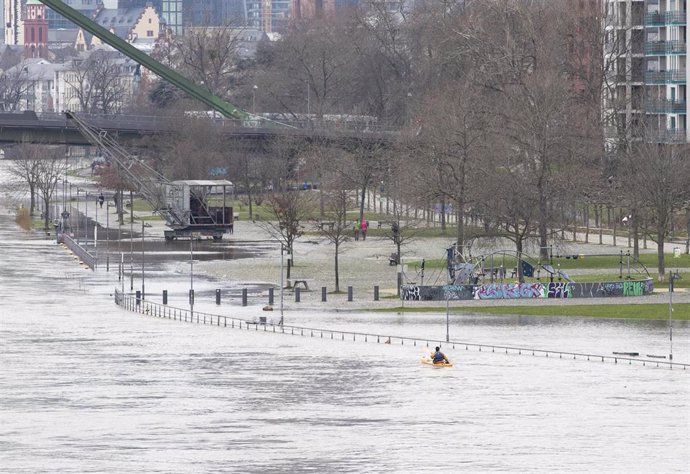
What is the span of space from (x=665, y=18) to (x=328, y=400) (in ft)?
348

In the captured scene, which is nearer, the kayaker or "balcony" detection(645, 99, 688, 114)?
the kayaker

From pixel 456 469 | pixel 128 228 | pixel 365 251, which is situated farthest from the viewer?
pixel 128 228

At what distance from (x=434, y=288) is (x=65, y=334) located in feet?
79.1

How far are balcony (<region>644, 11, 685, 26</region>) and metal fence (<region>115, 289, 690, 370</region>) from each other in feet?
251

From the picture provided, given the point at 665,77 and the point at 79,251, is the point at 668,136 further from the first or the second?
the point at 79,251

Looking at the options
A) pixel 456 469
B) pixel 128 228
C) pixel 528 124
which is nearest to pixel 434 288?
pixel 528 124

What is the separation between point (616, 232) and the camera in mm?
160250

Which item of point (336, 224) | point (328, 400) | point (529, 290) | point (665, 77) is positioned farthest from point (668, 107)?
point (328, 400)

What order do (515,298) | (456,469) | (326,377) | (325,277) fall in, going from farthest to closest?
(325,277) < (515,298) < (326,377) < (456,469)

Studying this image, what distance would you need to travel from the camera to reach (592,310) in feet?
373

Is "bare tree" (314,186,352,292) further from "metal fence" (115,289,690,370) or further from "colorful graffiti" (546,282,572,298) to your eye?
"colorful graffiti" (546,282,572,298)

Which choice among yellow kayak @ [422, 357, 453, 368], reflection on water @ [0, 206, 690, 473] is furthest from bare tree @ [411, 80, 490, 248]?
yellow kayak @ [422, 357, 453, 368]

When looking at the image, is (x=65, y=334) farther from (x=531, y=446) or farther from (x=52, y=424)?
(x=531, y=446)

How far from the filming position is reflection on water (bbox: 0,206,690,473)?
7319cm
